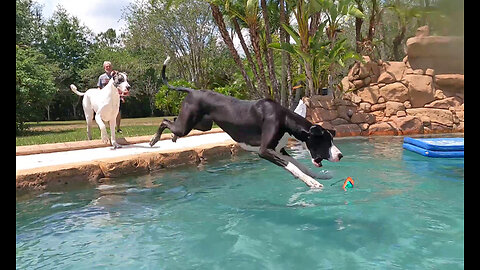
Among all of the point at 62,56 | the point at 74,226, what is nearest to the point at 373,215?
the point at 74,226

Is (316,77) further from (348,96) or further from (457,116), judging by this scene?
(457,116)

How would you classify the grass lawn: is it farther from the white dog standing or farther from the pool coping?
the white dog standing

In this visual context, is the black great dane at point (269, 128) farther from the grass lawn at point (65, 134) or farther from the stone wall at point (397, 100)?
the stone wall at point (397, 100)

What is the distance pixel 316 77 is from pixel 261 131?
9.21 m

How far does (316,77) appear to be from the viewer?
12.4 m

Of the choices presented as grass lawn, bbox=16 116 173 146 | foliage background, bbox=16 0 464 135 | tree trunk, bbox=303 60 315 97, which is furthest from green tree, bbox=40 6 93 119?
tree trunk, bbox=303 60 315 97

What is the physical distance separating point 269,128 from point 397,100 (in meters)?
10.4

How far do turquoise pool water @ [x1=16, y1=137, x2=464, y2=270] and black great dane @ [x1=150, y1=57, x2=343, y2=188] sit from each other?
0.51 m

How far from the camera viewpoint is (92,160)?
5176 mm

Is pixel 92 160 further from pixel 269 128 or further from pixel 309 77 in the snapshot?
pixel 309 77

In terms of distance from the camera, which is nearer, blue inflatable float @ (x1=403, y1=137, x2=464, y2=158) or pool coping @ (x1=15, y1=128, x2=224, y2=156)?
pool coping @ (x1=15, y1=128, x2=224, y2=156)

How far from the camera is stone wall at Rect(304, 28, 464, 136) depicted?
11.6m

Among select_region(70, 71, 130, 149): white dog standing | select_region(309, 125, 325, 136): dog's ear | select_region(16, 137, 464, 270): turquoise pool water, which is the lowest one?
select_region(16, 137, 464, 270): turquoise pool water
